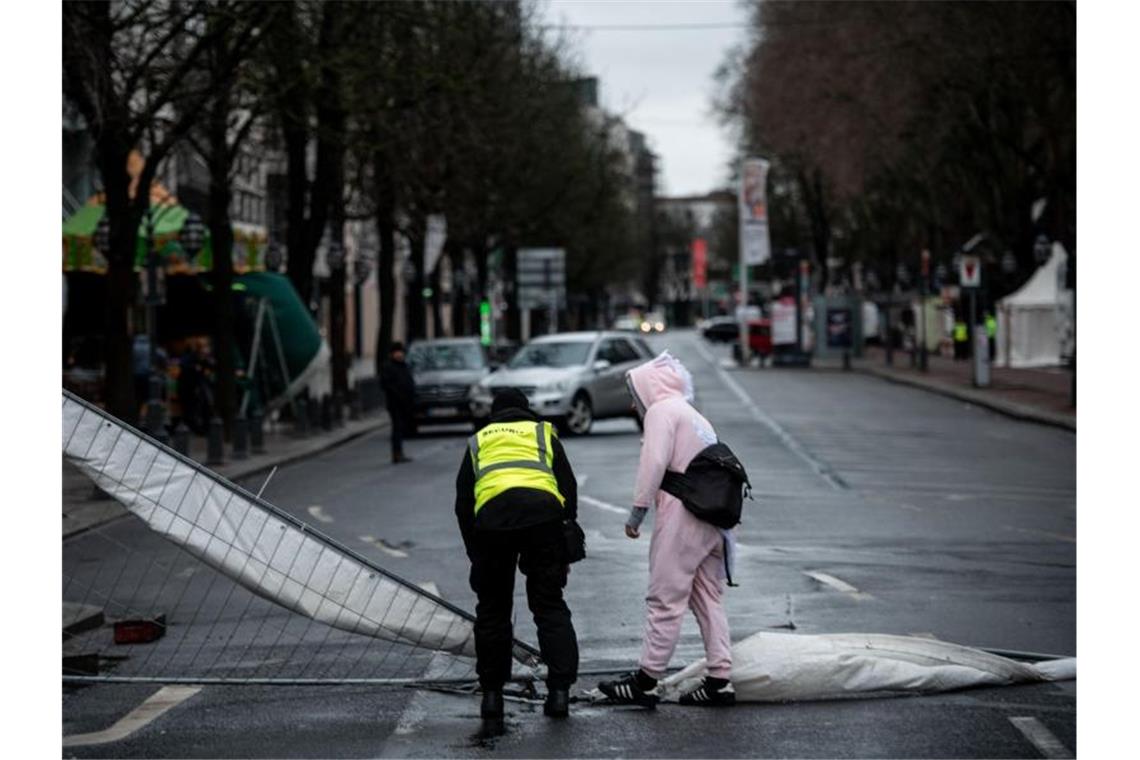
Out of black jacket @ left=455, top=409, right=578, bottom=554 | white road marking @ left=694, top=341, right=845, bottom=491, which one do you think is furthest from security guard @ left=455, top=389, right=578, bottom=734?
white road marking @ left=694, top=341, right=845, bottom=491

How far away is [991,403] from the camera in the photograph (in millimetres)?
45656

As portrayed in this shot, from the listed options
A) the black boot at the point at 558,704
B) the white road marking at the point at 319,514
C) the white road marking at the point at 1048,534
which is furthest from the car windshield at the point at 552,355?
the black boot at the point at 558,704

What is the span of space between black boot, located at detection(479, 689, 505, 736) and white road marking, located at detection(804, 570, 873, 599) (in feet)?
16.2

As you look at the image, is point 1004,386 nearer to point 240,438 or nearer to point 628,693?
point 240,438

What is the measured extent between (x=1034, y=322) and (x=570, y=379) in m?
32.9

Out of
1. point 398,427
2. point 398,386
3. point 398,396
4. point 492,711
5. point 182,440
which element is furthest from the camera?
point 398,386

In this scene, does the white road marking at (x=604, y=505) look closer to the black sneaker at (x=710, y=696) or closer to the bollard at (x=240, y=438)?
the bollard at (x=240, y=438)

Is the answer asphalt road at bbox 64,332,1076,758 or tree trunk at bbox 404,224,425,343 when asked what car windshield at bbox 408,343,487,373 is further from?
tree trunk at bbox 404,224,425,343

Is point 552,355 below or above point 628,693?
above

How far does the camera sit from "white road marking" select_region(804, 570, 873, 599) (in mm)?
14594

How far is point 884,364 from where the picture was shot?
2948 inches

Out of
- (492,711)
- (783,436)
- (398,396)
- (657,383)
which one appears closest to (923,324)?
(783,436)

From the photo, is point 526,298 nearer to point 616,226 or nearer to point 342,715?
point 616,226
